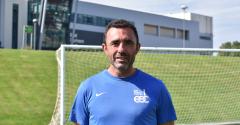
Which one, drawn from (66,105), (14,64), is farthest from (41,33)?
(66,105)

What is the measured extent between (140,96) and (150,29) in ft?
253

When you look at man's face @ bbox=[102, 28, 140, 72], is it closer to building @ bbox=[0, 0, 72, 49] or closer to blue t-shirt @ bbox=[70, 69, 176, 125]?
blue t-shirt @ bbox=[70, 69, 176, 125]

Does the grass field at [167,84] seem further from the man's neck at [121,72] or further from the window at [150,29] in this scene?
the window at [150,29]

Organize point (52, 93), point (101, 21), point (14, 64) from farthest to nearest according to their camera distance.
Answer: point (101, 21) → point (14, 64) → point (52, 93)

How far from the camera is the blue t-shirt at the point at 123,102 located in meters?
2.88

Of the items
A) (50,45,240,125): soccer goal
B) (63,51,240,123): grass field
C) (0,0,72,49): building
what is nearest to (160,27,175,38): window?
(0,0,72,49): building

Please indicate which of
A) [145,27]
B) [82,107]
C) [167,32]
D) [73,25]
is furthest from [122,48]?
[167,32]

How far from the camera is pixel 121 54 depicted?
9.51ft

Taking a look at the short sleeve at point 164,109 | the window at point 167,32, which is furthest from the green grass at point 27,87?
the window at point 167,32

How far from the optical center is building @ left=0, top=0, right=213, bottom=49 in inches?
2128

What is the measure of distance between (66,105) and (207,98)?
6.19 meters

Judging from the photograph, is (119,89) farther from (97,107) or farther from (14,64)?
(14,64)

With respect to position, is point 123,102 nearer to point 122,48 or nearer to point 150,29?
point 122,48

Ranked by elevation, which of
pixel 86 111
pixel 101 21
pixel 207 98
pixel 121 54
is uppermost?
pixel 101 21
